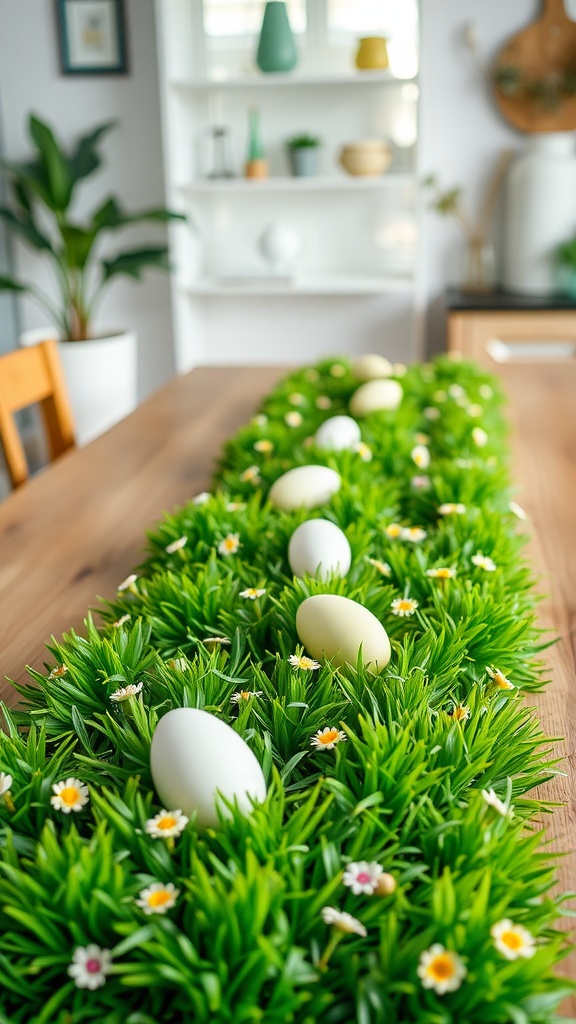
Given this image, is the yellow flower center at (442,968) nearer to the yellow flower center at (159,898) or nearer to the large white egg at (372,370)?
the yellow flower center at (159,898)

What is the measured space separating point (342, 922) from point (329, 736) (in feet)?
0.49

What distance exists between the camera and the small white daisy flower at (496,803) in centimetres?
52

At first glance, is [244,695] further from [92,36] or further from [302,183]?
[92,36]

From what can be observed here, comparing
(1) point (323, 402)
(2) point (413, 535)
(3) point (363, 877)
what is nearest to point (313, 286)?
(1) point (323, 402)

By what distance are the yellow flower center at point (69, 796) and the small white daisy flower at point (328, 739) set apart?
0.47 ft

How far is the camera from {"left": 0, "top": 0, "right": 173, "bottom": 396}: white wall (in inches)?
140

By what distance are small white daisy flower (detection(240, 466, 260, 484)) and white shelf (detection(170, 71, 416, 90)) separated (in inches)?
99.5

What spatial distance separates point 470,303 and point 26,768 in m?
2.91

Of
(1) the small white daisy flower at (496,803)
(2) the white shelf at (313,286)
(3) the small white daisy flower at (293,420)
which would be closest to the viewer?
(1) the small white daisy flower at (496,803)

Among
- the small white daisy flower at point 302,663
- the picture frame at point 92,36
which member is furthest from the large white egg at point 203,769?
the picture frame at point 92,36

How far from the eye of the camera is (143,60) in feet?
11.6

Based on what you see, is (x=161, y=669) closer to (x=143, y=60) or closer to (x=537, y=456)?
(x=537, y=456)

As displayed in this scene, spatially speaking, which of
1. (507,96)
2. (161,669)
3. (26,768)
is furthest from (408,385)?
(507,96)

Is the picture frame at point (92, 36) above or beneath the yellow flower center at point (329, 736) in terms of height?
above
